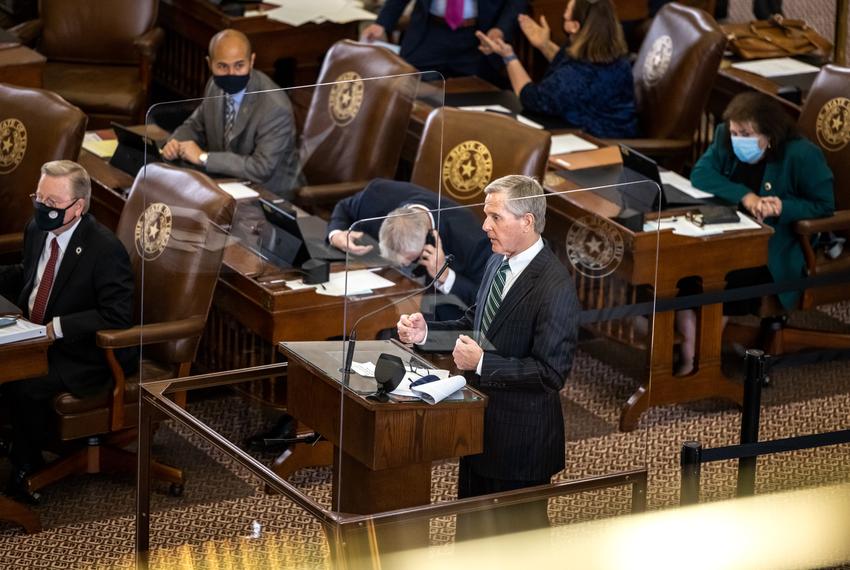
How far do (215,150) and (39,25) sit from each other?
231cm

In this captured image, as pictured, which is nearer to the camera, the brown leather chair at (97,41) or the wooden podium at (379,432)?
the wooden podium at (379,432)

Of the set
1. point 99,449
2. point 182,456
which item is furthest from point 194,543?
point 99,449

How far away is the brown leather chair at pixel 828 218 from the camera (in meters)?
5.77

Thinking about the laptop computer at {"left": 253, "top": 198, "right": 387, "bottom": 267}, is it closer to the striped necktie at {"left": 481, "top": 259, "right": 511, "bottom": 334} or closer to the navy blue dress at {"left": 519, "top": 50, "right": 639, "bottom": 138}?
the striped necktie at {"left": 481, "top": 259, "right": 511, "bottom": 334}

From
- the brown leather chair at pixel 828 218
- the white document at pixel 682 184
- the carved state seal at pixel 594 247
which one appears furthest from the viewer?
the white document at pixel 682 184

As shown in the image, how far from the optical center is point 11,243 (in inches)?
222

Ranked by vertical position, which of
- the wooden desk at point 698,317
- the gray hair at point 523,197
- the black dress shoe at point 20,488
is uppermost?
the gray hair at point 523,197

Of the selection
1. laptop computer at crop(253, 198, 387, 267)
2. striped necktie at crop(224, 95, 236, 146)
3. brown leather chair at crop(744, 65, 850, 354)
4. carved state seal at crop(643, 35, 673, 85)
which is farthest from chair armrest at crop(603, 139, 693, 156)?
laptop computer at crop(253, 198, 387, 267)

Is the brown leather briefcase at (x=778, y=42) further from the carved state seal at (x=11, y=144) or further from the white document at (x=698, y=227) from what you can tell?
the carved state seal at (x=11, y=144)

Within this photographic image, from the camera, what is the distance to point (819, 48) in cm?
739

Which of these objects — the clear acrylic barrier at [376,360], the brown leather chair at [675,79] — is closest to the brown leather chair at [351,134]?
the clear acrylic barrier at [376,360]

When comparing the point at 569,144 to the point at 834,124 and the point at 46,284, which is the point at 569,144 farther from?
the point at 46,284

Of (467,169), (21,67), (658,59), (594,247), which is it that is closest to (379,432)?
(594,247)

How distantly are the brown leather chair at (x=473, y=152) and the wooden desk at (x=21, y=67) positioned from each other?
1.83 m
